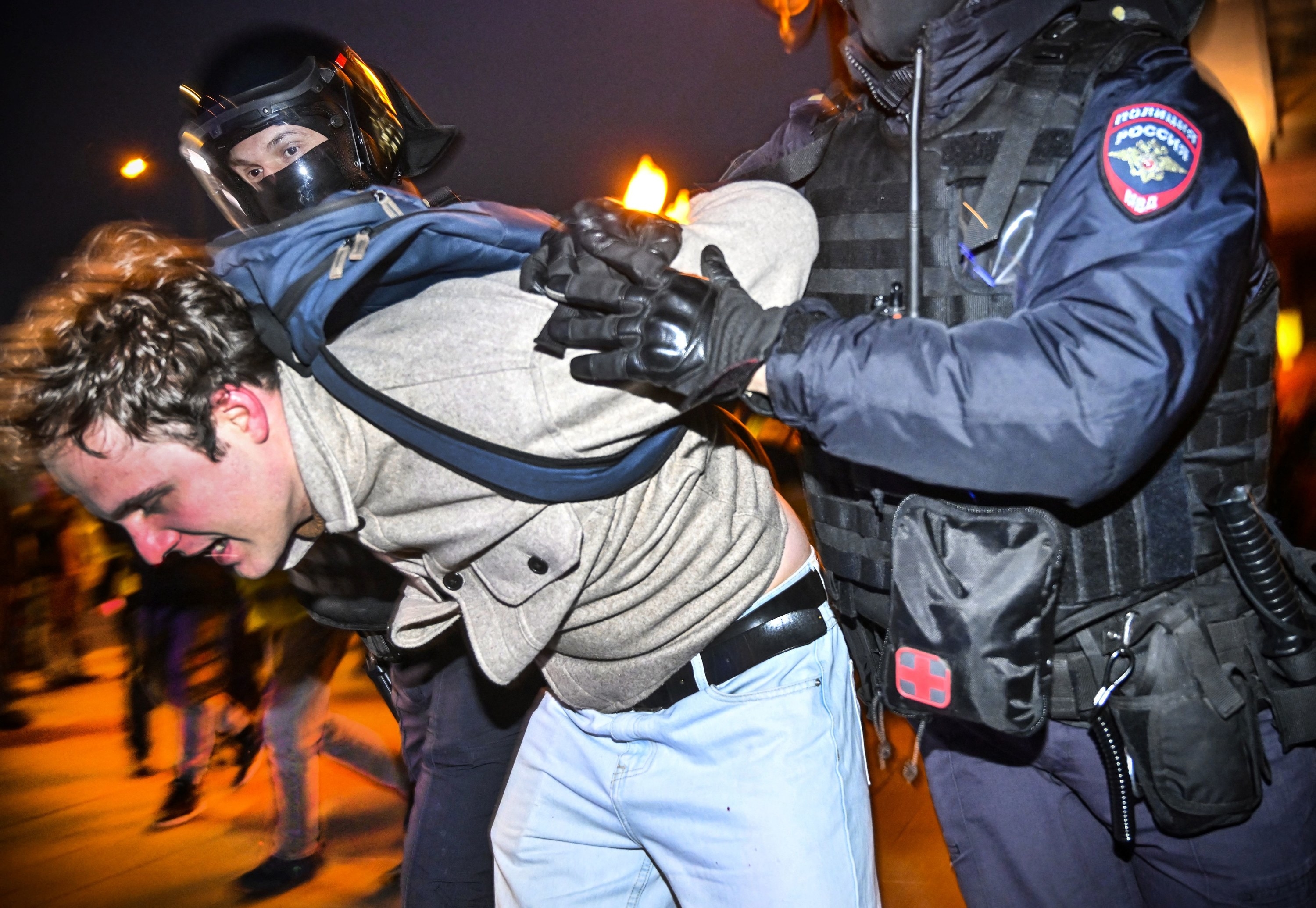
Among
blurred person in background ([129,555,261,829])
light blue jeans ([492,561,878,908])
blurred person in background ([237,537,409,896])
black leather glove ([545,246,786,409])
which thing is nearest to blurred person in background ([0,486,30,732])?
blurred person in background ([129,555,261,829])

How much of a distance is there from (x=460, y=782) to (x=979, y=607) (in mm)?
1172

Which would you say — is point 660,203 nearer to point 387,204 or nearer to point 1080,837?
point 387,204

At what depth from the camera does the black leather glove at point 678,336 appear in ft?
3.71

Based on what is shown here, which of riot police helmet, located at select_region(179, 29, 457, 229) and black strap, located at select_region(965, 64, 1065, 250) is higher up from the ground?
riot police helmet, located at select_region(179, 29, 457, 229)

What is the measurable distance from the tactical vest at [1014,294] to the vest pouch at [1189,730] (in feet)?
0.26

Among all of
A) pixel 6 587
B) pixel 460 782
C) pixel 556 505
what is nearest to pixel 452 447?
pixel 556 505

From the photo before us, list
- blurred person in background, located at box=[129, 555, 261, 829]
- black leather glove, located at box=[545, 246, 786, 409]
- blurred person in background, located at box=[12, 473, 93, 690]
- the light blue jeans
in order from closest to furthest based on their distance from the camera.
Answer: black leather glove, located at box=[545, 246, 786, 409], the light blue jeans, blurred person in background, located at box=[129, 555, 261, 829], blurred person in background, located at box=[12, 473, 93, 690]

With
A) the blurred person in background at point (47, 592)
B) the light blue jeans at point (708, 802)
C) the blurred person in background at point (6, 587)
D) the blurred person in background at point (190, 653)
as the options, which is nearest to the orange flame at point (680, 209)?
the light blue jeans at point (708, 802)

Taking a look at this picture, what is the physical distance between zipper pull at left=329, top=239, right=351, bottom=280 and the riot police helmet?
3.26 feet

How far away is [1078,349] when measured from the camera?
1020mm

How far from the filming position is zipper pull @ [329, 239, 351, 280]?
120 centimetres

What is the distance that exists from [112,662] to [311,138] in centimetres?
488

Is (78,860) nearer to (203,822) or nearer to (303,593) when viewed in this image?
Result: (203,822)

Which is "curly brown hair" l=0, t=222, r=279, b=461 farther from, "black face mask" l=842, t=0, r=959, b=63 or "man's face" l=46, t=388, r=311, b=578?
"black face mask" l=842, t=0, r=959, b=63
